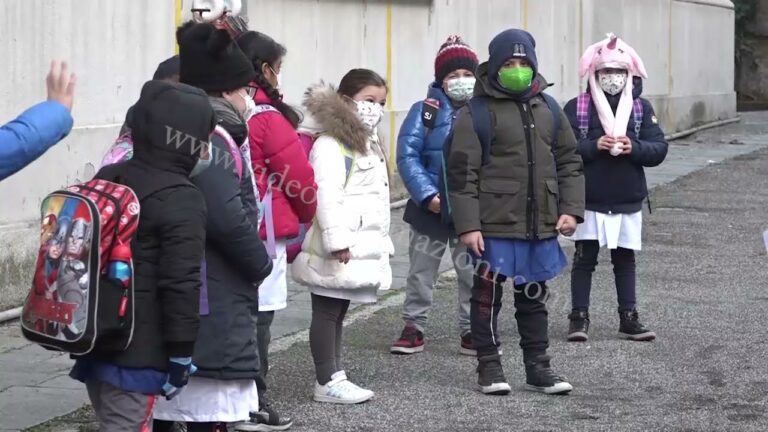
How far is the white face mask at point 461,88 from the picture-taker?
7.97 metres

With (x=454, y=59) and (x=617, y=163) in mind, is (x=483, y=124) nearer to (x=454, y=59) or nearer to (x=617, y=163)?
(x=454, y=59)

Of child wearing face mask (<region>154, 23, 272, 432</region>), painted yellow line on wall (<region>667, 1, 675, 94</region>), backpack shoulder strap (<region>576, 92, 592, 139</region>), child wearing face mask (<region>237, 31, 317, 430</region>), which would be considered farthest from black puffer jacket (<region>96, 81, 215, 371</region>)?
painted yellow line on wall (<region>667, 1, 675, 94</region>)

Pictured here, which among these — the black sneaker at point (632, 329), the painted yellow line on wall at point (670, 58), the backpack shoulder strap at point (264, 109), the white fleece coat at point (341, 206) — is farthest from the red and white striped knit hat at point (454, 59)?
the painted yellow line on wall at point (670, 58)

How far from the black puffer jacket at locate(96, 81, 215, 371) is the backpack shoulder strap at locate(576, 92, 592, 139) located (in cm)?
411

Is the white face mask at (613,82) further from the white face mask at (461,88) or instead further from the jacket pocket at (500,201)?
the jacket pocket at (500,201)

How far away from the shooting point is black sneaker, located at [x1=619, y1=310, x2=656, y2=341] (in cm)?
830

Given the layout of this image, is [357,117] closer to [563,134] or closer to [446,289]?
[563,134]

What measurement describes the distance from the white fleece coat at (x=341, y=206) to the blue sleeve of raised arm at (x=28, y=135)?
2405 mm

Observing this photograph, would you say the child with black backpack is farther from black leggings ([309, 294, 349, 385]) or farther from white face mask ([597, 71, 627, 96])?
white face mask ([597, 71, 627, 96])

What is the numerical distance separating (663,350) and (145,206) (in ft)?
14.0

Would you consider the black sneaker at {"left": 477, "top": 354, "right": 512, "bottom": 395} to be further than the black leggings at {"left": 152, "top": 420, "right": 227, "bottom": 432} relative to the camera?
Yes

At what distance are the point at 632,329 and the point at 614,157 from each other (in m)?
0.99

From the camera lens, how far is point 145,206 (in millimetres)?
4504

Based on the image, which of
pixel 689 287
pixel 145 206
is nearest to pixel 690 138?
pixel 689 287
